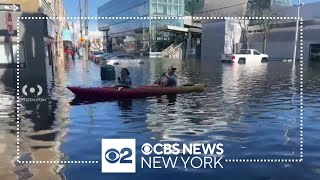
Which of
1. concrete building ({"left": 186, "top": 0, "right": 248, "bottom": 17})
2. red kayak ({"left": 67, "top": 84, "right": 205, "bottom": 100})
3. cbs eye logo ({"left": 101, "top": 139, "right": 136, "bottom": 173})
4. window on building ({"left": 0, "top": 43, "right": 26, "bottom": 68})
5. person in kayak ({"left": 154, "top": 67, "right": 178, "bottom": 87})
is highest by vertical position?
concrete building ({"left": 186, "top": 0, "right": 248, "bottom": 17})

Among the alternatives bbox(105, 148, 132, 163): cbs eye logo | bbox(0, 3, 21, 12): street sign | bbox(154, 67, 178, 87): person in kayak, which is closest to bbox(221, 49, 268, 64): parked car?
bbox(0, 3, 21, 12): street sign

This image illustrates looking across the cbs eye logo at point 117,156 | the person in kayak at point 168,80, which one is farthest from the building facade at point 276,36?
the cbs eye logo at point 117,156

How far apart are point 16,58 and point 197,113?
13725mm

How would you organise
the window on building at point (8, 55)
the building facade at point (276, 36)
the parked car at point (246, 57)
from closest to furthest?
the window on building at point (8, 55) < the parked car at point (246, 57) < the building facade at point (276, 36)

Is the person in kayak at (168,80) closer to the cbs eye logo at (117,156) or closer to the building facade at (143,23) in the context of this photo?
the cbs eye logo at (117,156)

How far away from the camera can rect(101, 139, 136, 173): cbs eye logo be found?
20.4 ft

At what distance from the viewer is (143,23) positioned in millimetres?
79188

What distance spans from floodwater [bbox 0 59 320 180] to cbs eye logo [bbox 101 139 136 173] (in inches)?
5.4

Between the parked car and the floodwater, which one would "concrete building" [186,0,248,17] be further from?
the floodwater

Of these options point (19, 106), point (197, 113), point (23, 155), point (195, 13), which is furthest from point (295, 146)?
point (195, 13)

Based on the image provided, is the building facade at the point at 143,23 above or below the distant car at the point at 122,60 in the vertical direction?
above

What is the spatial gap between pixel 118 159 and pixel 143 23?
→ 74.4 metres

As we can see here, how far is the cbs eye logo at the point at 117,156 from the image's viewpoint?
637 cm

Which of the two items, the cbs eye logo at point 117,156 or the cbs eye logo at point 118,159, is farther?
the cbs eye logo at point 117,156
